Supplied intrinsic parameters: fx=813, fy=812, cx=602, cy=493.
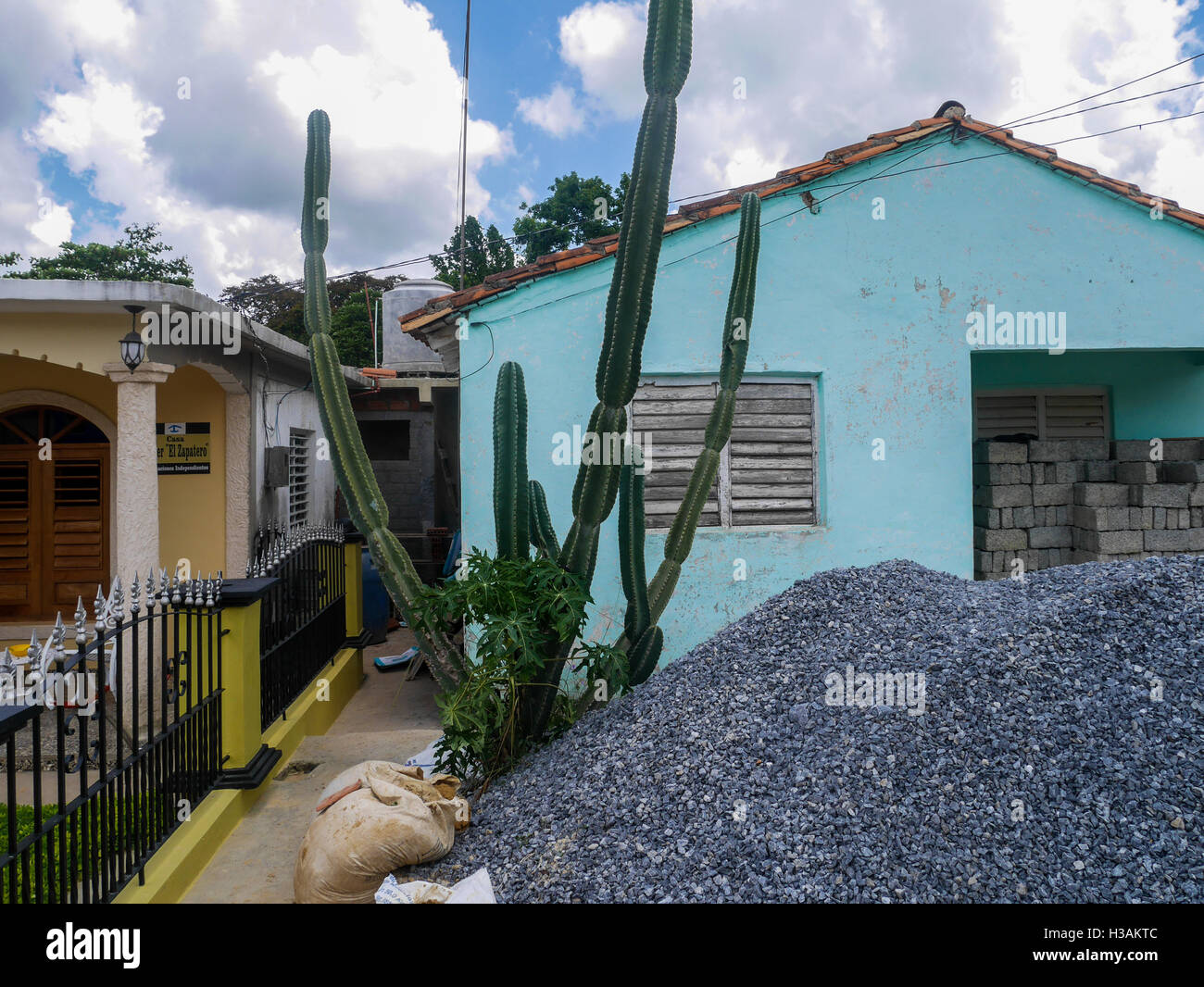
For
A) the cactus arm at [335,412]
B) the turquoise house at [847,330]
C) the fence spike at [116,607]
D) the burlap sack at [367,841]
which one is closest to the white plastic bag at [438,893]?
the burlap sack at [367,841]

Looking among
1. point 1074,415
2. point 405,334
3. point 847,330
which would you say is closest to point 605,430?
point 847,330

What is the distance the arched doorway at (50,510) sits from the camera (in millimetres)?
8781

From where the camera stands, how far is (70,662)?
320cm

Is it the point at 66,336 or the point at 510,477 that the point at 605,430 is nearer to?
the point at 510,477

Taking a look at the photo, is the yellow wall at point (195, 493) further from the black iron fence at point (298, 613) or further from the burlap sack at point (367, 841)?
the burlap sack at point (367, 841)

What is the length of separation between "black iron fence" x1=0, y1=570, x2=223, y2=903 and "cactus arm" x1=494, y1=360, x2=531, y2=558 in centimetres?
157

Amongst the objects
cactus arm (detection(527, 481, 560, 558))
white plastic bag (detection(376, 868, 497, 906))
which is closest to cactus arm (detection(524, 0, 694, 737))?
cactus arm (detection(527, 481, 560, 558))

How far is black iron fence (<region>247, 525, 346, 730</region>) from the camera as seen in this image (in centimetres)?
539

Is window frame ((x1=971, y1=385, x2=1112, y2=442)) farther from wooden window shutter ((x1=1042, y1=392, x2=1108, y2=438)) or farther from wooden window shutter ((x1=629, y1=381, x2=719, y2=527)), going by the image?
wooden window shutter ((x1=629, y1=381, x2=719, y2=527))

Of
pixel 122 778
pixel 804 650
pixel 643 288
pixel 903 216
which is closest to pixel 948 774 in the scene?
pixel 804 650

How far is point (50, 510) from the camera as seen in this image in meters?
8.86

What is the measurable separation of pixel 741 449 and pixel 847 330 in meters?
1.30

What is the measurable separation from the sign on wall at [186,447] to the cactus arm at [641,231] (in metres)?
5.55
